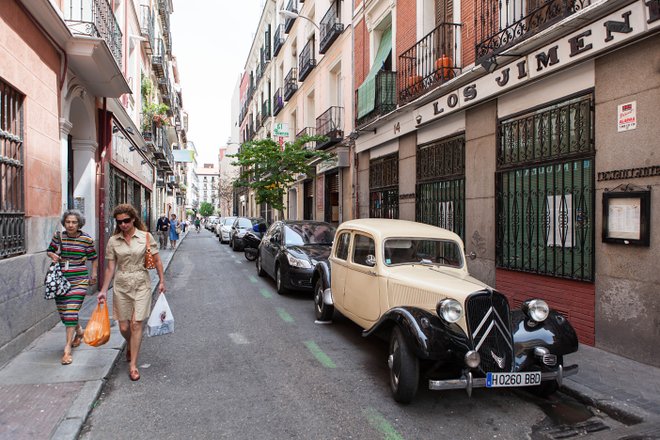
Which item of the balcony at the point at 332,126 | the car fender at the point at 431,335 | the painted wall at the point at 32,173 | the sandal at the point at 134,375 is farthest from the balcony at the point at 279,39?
the car fender at the point at 431,335

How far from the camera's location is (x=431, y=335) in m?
3.81

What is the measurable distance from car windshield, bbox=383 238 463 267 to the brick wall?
1.89m

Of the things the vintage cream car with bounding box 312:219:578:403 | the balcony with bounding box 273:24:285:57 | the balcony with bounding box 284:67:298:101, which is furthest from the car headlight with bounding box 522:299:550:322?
the balcony with bounding box 273:24:285:57

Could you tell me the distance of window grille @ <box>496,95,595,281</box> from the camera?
236 inches

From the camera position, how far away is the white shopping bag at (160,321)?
4.67 meters

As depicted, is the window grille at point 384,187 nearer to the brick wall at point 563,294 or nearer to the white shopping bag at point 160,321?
the brick wall at point 563,294

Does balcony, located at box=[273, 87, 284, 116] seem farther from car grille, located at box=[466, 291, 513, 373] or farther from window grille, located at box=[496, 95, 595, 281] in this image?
car grille, located at box=[466, 291, 513, 373]

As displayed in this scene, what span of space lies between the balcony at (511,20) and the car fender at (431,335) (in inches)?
190

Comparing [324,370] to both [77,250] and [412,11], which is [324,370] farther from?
[412,11]

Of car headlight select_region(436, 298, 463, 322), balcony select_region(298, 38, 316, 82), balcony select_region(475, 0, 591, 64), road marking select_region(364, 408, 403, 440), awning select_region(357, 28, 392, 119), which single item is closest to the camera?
road marking select_region(364, 408, 403, 440)

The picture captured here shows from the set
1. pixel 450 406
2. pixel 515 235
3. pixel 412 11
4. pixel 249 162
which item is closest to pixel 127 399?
pixel 450 406

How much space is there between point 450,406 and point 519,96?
206 inches

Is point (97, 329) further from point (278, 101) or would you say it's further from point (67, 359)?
point (278, 101)

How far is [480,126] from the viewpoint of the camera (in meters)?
8.25
